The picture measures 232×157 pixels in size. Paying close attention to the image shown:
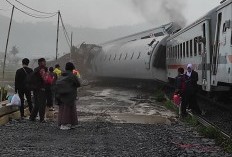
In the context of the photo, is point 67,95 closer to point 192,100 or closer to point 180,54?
point 192,100

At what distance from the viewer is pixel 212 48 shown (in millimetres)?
13672

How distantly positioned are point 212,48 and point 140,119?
308 centimetres

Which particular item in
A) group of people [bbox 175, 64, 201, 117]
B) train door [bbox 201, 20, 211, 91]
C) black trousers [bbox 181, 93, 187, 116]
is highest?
train door [bbox 201, 20, 211, 91]

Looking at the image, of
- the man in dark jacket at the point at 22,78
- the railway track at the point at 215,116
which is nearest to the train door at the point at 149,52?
the railway track at the point at 215,116

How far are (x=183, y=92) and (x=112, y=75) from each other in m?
18.8

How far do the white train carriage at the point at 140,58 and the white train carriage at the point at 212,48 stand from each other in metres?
6.82

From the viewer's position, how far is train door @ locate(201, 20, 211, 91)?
13.7 m

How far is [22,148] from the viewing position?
8.30m

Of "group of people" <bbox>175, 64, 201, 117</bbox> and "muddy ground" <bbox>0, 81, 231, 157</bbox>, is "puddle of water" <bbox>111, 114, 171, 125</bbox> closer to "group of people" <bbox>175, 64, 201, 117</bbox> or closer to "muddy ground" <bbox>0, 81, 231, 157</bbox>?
"muddy ground" <bbox>0, 81, 231, 157</bbox>

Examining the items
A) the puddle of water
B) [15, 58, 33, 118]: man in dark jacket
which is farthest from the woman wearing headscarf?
Answer: the puddle of water

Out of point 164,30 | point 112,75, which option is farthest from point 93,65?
point 164,30

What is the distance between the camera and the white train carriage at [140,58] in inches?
1001

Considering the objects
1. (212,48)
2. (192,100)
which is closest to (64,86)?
(192,100)

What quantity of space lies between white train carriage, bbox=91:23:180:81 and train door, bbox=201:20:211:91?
10460 mm
